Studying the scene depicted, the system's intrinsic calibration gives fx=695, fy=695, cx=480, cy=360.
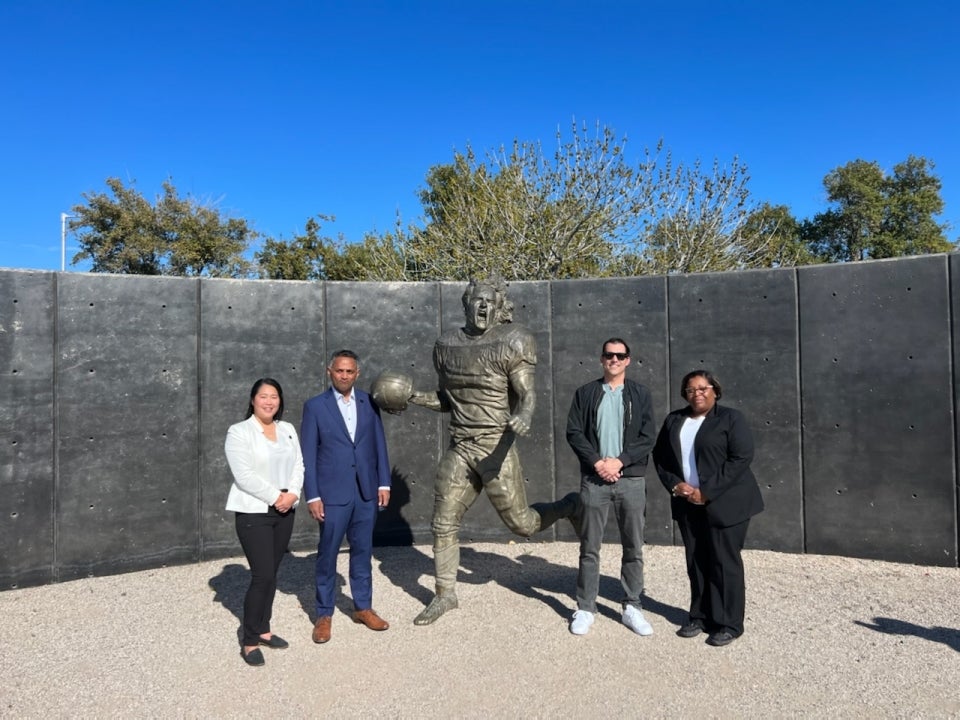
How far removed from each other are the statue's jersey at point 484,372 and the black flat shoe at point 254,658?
1.80m

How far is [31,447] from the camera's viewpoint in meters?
5.47

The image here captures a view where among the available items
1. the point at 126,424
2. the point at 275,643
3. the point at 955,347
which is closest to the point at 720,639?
the point at 275,643

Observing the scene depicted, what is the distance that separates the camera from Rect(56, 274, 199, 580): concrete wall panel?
565 cm

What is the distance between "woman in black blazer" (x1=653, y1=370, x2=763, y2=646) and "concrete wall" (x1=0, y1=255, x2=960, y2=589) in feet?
7.34

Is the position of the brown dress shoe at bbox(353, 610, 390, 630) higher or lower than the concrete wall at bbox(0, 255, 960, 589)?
lower

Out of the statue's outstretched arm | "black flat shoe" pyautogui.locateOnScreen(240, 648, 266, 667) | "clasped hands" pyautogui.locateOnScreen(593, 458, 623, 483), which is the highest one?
the statue's outstretched arm

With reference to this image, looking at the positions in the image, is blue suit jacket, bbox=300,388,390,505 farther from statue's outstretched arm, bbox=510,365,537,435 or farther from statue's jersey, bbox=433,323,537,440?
statue's outstretched arm, bbox=510,365,537,435

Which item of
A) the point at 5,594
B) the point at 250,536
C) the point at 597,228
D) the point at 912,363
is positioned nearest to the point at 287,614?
the point at 250,536

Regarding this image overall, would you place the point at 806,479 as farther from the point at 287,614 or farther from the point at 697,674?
the point at 287,614

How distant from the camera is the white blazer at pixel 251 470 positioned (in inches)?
151

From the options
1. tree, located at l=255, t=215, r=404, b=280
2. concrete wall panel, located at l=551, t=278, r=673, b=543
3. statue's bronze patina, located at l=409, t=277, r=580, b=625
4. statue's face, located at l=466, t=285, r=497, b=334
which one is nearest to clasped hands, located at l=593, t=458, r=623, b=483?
statue's bronze patina, located at l=409, t=277, r=580, b=625

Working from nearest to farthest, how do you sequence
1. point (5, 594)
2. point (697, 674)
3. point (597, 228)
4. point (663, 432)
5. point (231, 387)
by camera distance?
1. point (697, 674)
2. point (663, 432)
3. point (5, 594)
4. point (231, 387)
5. point (597, 228)

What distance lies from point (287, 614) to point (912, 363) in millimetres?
5282

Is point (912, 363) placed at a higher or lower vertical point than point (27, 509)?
higher
